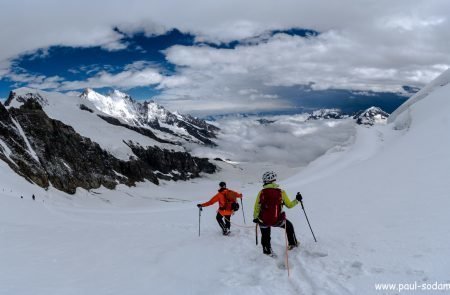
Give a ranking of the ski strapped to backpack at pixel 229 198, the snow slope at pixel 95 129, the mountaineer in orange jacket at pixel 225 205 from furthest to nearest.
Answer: the snow slope at pixel 95 129 < the ski strapped to backpack at pixel 229 198 < the mountaineer in orange jacket at pixel 225 205

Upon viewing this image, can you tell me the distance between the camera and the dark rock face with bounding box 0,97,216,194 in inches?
2832

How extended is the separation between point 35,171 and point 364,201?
66.6m

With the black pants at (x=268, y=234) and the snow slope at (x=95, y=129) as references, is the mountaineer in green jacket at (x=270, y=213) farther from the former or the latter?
the snow slope at (x=95, y=129)

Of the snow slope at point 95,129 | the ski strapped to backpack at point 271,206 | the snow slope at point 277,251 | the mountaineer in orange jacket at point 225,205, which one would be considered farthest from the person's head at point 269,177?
the snow slope at point 95,129

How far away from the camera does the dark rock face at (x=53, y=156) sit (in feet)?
236

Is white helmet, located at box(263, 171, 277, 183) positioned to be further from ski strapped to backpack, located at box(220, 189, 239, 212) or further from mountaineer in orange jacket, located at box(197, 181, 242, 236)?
ski strapped to backpack, located at box(220, 189, 239, 212)

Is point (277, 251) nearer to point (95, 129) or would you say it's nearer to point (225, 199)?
point (225, 199)

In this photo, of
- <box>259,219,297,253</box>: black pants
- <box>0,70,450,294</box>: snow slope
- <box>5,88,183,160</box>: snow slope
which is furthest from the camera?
<box>5,88,183,160</box>: snow slope

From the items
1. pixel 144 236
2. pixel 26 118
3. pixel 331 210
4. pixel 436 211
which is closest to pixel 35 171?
pixel 26 118

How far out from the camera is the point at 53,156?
3780 inches

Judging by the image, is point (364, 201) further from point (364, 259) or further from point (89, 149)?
point (89, 149)

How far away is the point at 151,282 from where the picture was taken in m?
9.62

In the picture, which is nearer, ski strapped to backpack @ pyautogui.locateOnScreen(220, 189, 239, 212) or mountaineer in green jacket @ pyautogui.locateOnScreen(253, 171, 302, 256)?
mountaineer in green jacket @ pyautogui.locateOnScreen(253, 171, 302, 256)

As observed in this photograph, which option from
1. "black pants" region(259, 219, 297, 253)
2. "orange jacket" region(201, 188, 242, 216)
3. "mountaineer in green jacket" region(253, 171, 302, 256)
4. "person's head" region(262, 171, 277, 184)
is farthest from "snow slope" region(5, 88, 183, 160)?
"black pants" region(259, 219, 297, 253)
